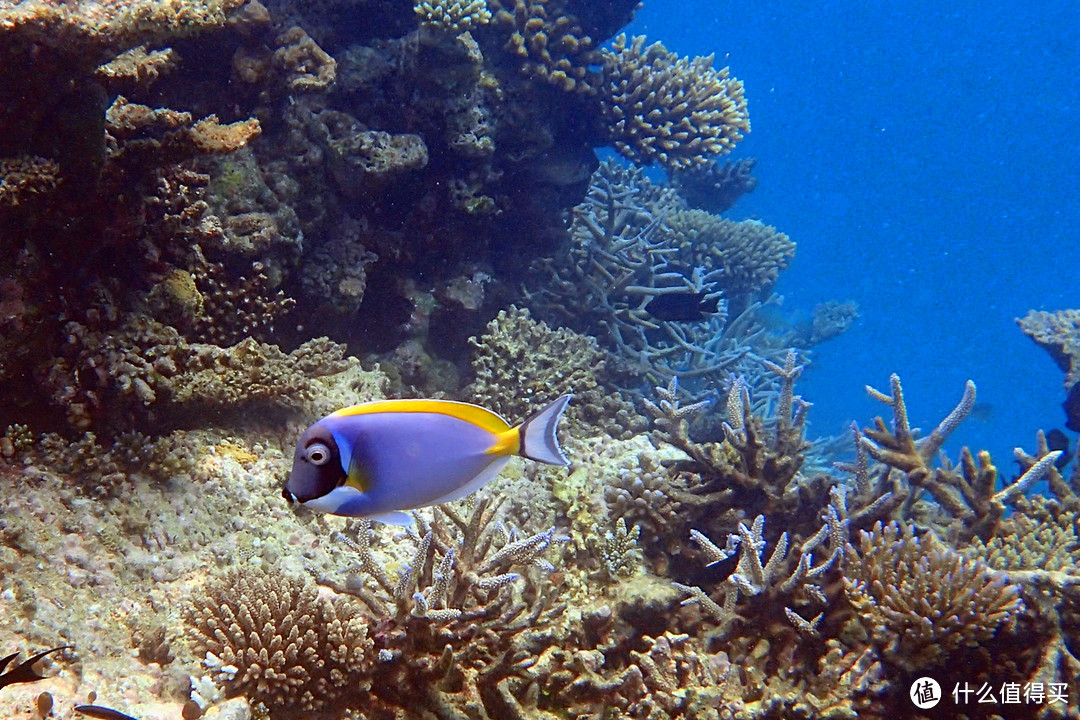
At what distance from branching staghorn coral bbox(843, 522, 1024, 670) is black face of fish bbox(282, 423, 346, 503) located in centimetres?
280

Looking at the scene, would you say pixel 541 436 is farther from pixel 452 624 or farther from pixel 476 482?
pixel 452 624

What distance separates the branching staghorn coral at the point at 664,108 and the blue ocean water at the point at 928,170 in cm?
5921

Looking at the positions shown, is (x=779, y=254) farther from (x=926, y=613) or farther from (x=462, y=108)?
(x=926, y=613)

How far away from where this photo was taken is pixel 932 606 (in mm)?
2799

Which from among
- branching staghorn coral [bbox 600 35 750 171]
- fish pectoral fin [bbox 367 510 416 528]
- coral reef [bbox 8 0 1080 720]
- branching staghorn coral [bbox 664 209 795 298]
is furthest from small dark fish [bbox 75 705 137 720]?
branching staghorn coral [bbox 664 209 795 298]

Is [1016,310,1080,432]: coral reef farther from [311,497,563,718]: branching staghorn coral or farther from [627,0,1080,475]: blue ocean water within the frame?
[627,0,1080,475]: blue ocean water

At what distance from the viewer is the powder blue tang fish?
1290mm

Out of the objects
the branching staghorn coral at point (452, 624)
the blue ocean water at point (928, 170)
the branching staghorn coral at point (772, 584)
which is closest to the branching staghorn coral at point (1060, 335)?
the branching staghorn coral at point (772, 584)

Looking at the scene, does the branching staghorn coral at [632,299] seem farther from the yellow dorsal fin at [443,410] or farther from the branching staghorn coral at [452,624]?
the yellow dorsal fin at [443,410]

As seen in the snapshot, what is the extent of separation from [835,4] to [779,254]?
297 feet

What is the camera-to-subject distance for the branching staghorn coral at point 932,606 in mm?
2764

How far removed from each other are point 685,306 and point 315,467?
527cm

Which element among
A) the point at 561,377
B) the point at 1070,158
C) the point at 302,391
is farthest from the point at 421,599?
the point at 1070,158

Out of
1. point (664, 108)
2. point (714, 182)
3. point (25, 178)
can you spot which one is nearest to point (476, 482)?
point (25, 178)
